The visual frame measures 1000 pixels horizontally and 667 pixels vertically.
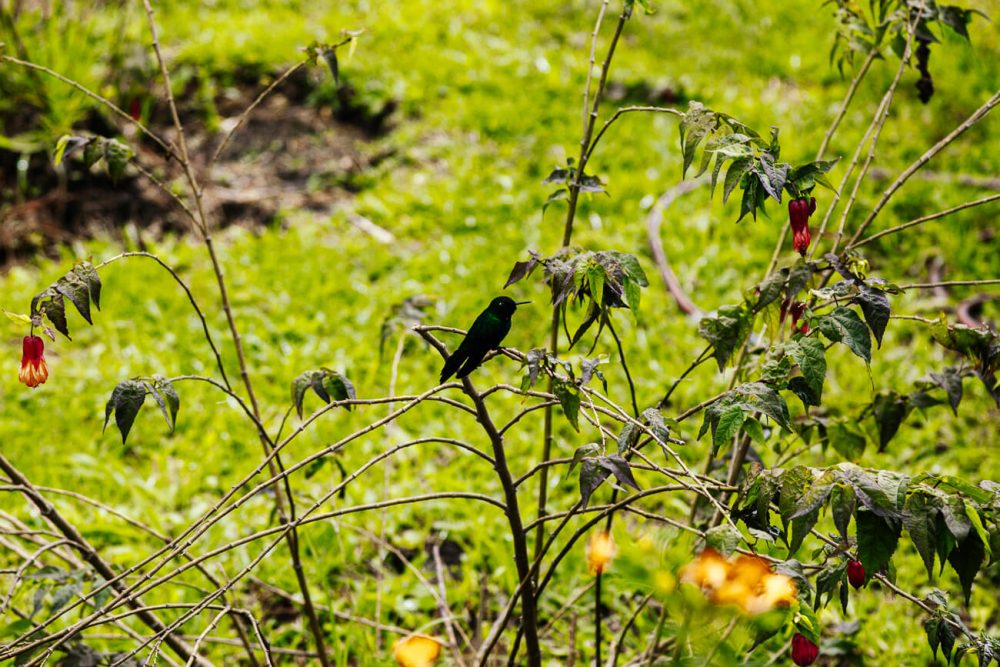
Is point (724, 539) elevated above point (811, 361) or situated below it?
below

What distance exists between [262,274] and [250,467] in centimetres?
123

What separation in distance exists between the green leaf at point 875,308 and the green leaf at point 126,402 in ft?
3.60

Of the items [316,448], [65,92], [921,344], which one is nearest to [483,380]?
[316,448]

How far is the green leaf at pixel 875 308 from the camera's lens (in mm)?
1246

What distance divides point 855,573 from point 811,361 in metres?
0.31

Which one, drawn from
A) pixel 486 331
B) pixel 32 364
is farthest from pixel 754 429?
pixel 32 364

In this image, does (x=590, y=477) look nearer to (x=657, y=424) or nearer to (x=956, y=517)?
(x=657, y=424)

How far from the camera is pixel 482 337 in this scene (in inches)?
52.3

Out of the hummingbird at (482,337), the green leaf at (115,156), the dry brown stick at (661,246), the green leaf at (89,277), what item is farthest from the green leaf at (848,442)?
the dry brown stick at (661,246)

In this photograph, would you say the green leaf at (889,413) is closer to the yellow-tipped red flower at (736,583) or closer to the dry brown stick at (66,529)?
the yellow-tipped red flower at (736,583)

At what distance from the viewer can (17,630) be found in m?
1.75

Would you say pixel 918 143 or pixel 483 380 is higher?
pixel 918 143

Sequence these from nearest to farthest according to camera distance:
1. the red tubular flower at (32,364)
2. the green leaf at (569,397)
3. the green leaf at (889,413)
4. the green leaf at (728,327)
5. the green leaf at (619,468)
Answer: the green leaf at (619,468) → the green leaf at (569,397) → the red tubular flower at (32,364) → the green leaf at (728,327) → the green leaf at (889,413)

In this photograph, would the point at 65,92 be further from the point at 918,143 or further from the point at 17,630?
the point at 918,143
